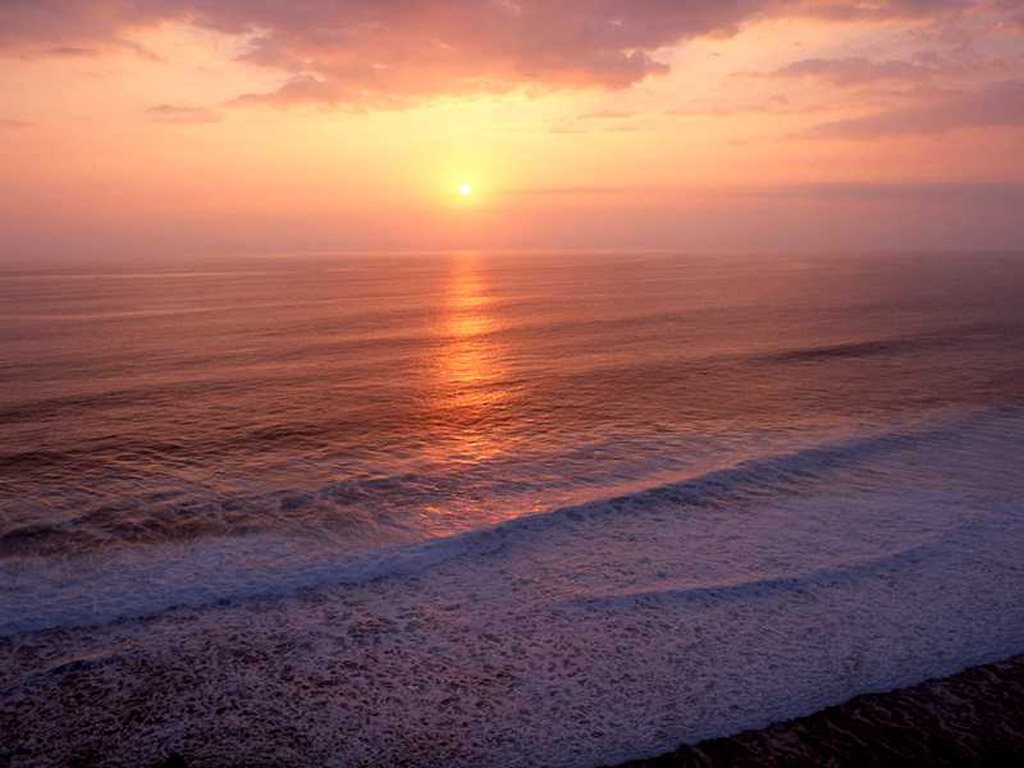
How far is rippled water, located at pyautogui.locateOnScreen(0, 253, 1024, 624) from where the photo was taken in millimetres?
13914

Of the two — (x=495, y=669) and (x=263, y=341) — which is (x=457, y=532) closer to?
(x=495, y=669)

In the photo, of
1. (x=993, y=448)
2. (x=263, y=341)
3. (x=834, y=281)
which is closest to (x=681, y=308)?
(x=263, y=341)

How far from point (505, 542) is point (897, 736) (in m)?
6.74

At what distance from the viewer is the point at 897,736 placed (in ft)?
24.5

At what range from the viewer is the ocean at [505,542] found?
834 centimetres

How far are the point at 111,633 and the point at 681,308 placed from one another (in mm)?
47530

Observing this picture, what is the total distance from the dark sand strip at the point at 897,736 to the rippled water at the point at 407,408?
267 inches

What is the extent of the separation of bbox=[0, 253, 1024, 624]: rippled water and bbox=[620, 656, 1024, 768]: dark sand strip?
678 centimetres

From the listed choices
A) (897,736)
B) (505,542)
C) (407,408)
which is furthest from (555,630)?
(407,408)

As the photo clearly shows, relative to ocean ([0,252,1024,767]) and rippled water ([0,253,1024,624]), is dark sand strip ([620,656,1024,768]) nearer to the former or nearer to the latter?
ocean ([0,252,1024,767])

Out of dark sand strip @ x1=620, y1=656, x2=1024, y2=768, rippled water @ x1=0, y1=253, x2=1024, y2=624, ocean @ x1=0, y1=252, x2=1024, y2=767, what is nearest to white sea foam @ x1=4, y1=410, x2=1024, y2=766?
ocean @ x1=0, y1=252, x2=1024, y2=767

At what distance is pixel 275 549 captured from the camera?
12.2 meters

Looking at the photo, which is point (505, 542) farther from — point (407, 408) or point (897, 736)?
point (407, 408)

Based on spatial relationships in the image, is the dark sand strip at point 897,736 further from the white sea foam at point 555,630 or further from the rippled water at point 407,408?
the rippled water at point 407,408
